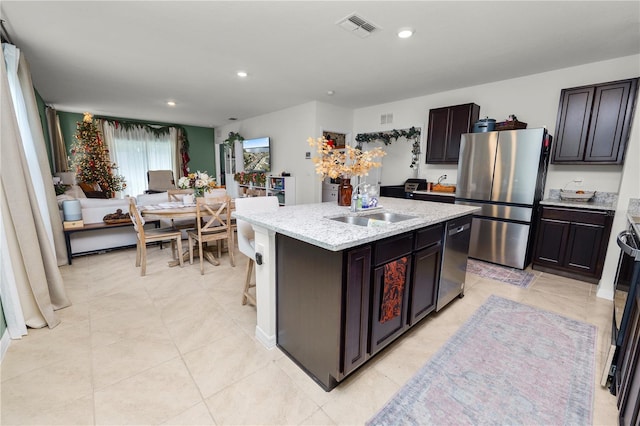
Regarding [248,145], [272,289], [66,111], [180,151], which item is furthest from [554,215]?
[66,111]

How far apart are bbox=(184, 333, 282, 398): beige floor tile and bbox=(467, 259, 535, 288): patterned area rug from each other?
2.74 m

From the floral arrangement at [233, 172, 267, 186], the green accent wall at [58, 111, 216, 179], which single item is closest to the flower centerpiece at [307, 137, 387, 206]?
the floral arrangement at [233, 172, 267, 186]

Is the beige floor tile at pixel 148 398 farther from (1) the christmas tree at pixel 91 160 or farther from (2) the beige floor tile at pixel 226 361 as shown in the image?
(1) the christmas tree at pixel 91 160

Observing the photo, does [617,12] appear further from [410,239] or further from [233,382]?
[233,382]

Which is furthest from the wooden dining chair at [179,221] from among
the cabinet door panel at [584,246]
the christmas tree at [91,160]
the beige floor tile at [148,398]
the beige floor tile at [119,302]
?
the cabinet door panel at [584,246]

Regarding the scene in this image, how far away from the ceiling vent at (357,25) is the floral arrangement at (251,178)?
14.5 feet

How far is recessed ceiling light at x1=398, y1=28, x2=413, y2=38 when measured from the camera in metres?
2.48

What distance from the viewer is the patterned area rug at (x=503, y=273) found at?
121 inches

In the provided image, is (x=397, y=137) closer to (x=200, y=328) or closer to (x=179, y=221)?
(x=179, y=221)

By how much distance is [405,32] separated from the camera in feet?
8.24

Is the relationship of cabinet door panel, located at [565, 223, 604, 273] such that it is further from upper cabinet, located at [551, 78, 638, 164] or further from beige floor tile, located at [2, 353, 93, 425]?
beige floor tile, located at [2, 353, 93, 425]

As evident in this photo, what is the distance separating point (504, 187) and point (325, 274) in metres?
3.05

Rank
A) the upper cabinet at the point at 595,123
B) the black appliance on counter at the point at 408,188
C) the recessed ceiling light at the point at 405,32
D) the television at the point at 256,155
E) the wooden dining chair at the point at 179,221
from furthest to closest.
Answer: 1. the television at the point at 256,155
2. the black appliance on counter at the point at 408,188
3. the wooden dining chair at the point at 179,221
4. the upper cabinet at the point at 595,123
5. the recessed ceiling light at the point at 405,32

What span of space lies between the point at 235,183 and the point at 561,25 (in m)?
7.11
